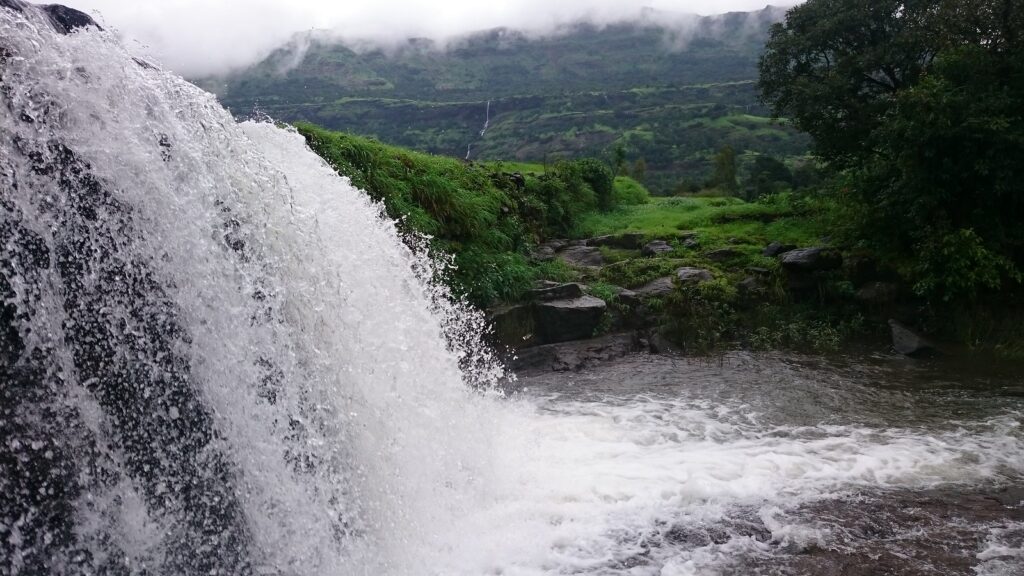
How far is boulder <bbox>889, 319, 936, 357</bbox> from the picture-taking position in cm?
914

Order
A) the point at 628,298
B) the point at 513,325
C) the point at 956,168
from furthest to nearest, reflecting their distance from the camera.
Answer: the point at 628,298, the point at 513,325, the point at 956,168

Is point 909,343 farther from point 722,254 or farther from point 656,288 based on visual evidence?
point 722,254

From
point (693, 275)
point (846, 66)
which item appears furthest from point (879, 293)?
point (846, 66)

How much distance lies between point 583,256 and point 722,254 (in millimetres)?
2612

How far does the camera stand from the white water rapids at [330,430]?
3.82 meters

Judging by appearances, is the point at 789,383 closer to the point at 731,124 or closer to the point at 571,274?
the point at 571,274

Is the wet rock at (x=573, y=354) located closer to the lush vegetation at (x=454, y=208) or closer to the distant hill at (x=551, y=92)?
the lush vegetation at (x=454, y=208)

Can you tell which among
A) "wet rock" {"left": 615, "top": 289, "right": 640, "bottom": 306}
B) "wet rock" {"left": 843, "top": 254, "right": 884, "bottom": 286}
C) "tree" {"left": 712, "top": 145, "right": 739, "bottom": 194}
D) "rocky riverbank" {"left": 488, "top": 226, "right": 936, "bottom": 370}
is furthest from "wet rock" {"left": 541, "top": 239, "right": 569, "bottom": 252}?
"tree" {"left": 712, "top": 145, "right": 739, "bottom": 194}

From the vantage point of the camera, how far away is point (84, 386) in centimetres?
376

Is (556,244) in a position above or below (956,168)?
below

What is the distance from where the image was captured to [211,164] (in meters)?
4.80

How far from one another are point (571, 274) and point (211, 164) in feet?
25.1

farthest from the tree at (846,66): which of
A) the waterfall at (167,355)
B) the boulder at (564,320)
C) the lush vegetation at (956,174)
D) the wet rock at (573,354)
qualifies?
the waterfall at (167,355)

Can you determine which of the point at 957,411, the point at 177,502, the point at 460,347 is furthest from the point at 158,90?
the point at 957,411
